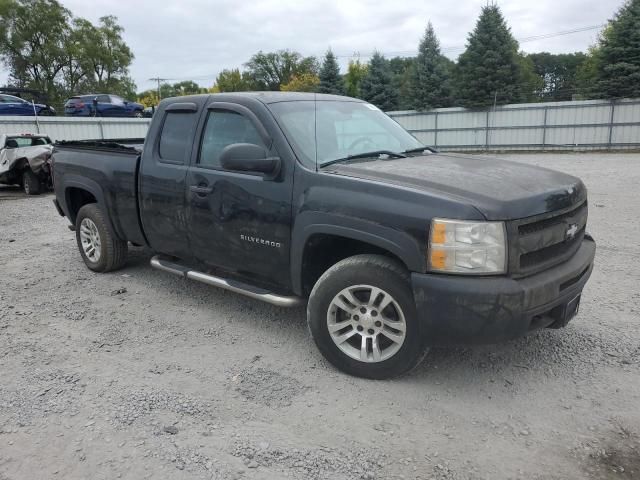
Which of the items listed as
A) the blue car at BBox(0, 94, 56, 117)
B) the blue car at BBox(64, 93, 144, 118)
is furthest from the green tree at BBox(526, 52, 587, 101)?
the blue car at BBox(0, 94, 56, 117)

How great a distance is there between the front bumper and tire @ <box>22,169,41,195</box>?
46.9 feet

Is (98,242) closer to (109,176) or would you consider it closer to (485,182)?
(109,176)

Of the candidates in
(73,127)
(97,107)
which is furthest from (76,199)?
(97,107)

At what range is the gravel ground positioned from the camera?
2.67 metres

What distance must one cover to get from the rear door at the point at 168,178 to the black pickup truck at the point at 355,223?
0.02m

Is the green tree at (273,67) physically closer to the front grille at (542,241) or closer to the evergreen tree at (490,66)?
the evergreen tree at (490,66)

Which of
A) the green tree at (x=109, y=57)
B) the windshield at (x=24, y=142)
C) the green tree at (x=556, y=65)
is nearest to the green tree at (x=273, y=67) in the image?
the green tree at (x=109, y=57)

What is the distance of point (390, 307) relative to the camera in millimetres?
3332

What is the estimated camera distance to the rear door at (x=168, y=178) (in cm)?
452

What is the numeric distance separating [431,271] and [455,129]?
28.0 m

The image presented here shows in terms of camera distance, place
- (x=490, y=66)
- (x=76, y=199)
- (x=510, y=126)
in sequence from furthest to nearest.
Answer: (x=490, y=66) < (x=510, y=126) < (x=76, y=199)

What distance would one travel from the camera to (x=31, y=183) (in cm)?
1450

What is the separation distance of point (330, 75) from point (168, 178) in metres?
31.0

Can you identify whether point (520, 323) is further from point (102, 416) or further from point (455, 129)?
point (455, 129)
